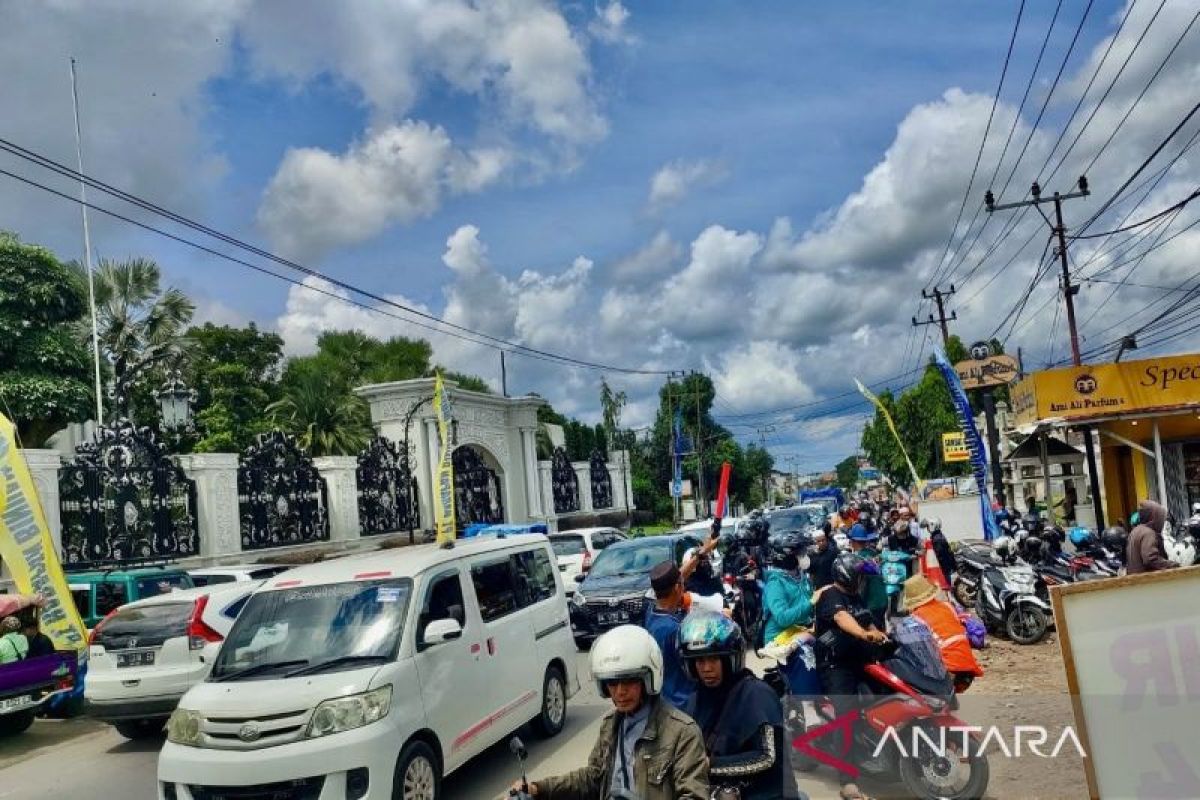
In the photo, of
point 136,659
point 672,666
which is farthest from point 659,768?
point 136,659

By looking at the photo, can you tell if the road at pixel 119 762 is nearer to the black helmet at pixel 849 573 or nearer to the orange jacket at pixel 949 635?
the black helmet at pixel 849 573

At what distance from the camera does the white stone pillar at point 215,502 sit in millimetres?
18797

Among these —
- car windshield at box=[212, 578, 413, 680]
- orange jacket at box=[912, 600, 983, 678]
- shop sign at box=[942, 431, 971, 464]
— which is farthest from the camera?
shop sign at box=[942, 431, 971, 464]

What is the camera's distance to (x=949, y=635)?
6.23 m

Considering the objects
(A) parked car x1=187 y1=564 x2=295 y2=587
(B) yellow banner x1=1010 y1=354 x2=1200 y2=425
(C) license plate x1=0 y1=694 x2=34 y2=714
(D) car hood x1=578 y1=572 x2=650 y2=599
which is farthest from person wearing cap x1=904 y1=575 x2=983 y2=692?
(B) yellow banner x1=1010 y1=354 x2=1200 y2=425

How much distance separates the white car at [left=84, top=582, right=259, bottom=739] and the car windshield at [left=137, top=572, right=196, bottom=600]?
2.39 metres

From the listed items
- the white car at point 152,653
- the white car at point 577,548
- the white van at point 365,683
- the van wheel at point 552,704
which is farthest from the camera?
the white car at point 577,548

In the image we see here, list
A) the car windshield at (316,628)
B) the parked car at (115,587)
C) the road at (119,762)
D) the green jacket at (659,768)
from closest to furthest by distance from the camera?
the green jacket at (659,768)
the car windshield at (316,628)
the road at (119,762)
the parked car at (115,587)

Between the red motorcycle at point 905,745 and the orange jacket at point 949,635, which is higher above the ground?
the orange jacket at point 949,635

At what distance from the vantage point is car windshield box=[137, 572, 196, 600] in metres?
11.9

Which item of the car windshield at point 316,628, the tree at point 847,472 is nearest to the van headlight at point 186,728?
the car windshield at point 316,628

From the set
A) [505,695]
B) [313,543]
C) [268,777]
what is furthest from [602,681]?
[313,543]

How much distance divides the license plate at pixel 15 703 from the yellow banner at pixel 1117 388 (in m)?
14.7

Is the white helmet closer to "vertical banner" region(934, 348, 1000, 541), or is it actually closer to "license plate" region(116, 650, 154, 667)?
"license plate" region(116, 650, 154, 667)
